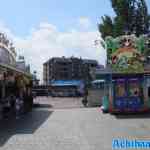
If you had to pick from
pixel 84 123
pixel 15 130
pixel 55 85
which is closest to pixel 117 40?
pixel 84 123

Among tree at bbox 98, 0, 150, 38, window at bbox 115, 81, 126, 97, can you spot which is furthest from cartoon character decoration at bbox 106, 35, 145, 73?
tree at bbox 98, 0, 150, 38

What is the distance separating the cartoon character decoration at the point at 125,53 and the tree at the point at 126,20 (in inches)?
660

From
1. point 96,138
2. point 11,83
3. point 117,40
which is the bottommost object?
point 96,138

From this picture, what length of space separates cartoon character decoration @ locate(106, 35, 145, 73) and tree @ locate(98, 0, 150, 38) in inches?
660

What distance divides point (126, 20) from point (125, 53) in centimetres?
1889

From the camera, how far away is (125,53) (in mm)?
26719

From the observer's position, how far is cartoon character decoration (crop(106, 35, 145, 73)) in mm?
25830

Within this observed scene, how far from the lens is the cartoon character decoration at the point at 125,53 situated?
25830 millimetres

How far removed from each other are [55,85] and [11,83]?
2341 inches

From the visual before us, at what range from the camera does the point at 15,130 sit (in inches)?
673

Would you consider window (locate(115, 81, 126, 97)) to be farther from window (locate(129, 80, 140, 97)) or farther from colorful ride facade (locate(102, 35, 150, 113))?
window (locate(129, 80, 140, 97))

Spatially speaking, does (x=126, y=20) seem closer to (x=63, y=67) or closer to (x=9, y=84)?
(x=9, y=84)

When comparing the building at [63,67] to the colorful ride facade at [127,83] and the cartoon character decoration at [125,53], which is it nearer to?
the cartoon character decoration at [125,53]

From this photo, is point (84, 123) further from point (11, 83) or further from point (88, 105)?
point (88, 105)
